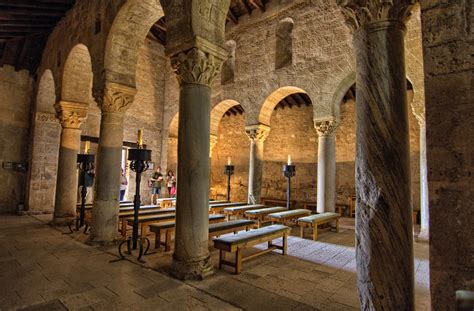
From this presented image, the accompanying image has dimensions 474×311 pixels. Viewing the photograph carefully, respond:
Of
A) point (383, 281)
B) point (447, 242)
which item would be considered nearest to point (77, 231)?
point (383, 281)

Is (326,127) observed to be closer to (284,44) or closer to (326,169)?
(326,169)

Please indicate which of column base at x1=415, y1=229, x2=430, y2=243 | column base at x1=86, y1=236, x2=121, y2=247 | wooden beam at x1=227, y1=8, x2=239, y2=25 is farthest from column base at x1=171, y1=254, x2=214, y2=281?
wooden beam at x1=227, y1=8, x2=239, y2=25

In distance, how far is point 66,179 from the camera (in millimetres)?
6398

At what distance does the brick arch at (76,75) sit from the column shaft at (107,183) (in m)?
2.43

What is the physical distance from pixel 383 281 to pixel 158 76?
1261 centimetres

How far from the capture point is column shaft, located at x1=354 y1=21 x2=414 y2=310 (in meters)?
1.87

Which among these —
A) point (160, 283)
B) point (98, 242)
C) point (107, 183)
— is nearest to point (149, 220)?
point (98, 242)

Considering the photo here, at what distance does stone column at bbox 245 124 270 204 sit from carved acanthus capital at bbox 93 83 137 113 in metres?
4.70

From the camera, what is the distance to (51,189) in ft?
28.6

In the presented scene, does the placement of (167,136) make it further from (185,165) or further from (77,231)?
(185,165)

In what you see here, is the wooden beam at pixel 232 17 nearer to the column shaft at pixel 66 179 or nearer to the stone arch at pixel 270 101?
the stone arch at pixel 270 101

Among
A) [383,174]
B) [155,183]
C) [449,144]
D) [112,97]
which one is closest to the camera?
[449,144]

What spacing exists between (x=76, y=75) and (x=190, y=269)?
6.06 metres

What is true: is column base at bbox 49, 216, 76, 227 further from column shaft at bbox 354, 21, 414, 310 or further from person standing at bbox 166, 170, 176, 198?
column shaft at bbox 354, 21, 414, 310
